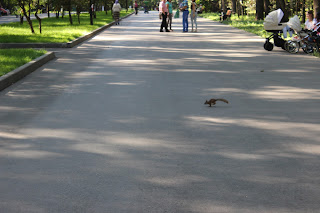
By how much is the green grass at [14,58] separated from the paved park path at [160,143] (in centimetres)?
67

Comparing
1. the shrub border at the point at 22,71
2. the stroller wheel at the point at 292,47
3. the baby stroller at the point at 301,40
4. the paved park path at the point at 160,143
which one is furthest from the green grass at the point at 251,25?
the paved park path at the point at 160,143

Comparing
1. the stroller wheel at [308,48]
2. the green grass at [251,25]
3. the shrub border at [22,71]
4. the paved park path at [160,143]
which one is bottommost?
the paved park path at [160,143]

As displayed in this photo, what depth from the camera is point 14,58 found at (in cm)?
1539

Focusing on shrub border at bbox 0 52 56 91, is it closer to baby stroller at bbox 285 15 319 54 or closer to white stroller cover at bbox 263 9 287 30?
white stroller cover at bbox 263 9 287 30

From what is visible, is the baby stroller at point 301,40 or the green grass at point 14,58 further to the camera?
the baby stroller at point 301,40

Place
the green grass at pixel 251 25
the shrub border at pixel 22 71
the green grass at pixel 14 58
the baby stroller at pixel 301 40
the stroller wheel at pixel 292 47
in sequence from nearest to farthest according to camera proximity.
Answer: the shrub border at pixel 22 71, the green grass at pixel 14 58, the baby stroller at pixel 301 40, the stroller wheel at pixel 292 47, the green grass at pixel 251 25

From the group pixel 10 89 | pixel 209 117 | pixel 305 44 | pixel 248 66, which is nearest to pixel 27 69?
pixel 10 89

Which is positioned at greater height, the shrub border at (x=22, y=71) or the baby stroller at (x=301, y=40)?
the baby stroller at (x=301, y=40)

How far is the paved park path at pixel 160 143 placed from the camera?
4.97 meters

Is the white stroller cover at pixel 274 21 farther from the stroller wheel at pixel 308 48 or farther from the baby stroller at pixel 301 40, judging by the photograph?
the stroller wheel at pixel 308 48

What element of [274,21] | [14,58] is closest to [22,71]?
[14,58]

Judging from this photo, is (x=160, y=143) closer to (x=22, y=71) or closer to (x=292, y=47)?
(x=22, y=71)

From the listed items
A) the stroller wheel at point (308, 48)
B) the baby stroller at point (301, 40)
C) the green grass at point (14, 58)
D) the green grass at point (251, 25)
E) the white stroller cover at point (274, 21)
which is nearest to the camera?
the green grass at point (14, 58)

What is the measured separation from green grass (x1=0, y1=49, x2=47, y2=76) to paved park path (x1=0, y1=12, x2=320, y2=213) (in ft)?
2.21
